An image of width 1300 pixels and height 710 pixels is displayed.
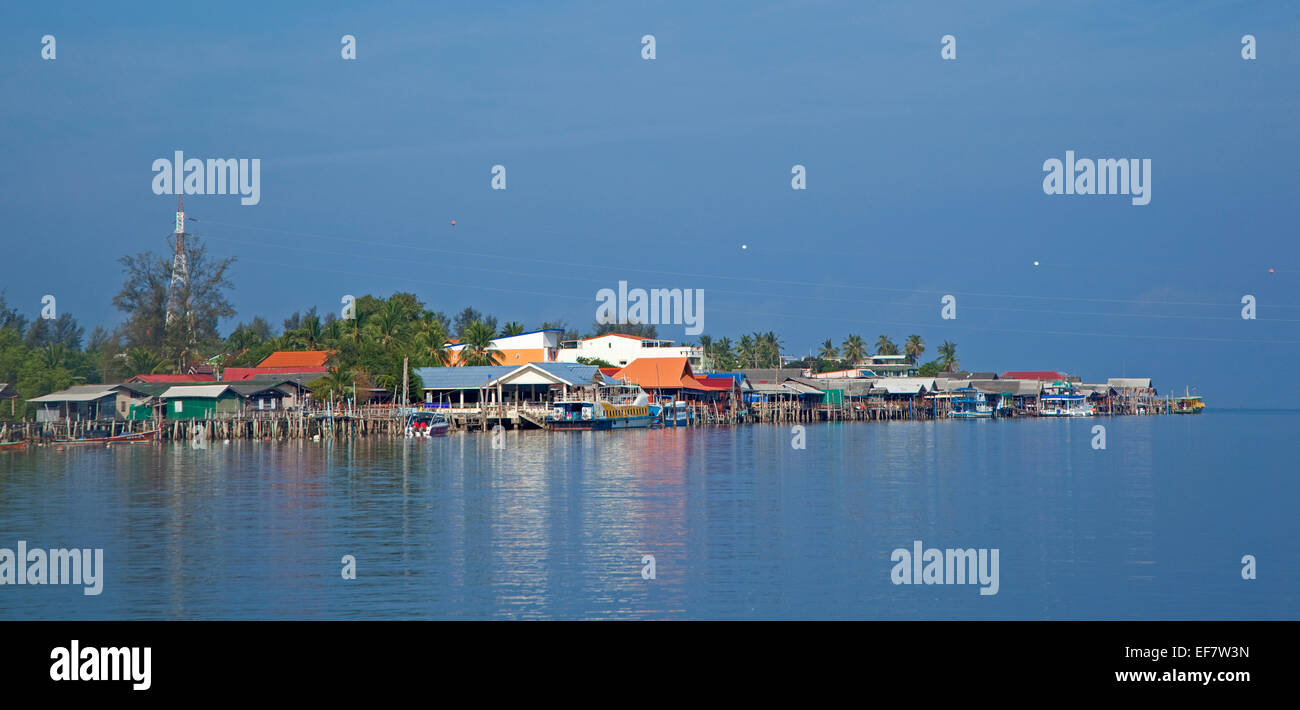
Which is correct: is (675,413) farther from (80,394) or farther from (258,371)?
(80,394)

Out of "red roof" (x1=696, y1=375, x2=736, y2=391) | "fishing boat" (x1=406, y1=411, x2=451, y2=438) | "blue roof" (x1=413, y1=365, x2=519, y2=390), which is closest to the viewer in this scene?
"fishing boat" (x1=406, y1=411, x2=451, y2=438)

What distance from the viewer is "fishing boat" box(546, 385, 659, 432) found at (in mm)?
82562

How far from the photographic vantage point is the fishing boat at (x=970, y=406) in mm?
134750

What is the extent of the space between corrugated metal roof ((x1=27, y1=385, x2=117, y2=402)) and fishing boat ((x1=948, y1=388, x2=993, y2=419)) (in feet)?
312

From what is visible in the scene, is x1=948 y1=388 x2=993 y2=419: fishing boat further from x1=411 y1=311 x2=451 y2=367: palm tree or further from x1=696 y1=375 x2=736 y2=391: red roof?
x1=411 y1=311 x2=451 y2=367: palm tree

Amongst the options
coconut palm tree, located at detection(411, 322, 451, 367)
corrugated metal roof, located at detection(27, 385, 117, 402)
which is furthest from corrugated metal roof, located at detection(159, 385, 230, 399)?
coconut palm tree, located at detection(411, 322, 451, 367)

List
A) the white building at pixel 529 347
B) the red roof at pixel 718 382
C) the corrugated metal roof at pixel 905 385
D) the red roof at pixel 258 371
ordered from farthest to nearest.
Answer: the corrugated metal roof at pixel 905 385 < the red roof at pixel 718 382 < the white building at pixel 529 347 < the red roof at pixel 258 371

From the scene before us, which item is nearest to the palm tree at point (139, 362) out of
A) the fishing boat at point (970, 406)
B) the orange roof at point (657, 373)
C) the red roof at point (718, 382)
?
the orange roof at point (657, 373)

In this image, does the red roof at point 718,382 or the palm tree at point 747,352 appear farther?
the palm tree at point 747,352

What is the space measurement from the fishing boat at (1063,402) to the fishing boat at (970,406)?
11.0m

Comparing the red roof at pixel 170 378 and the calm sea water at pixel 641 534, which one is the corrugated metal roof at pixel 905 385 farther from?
the calm sea water at pixel 641 534
